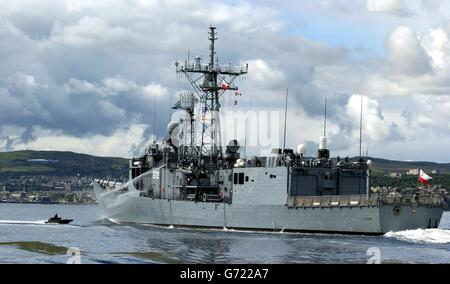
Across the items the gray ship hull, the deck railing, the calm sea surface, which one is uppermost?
the deck railing

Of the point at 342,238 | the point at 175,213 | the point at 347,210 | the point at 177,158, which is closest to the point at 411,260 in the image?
the point at 342,238

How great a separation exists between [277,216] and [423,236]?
11104mm

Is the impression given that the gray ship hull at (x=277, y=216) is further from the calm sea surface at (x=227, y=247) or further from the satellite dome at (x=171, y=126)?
the satellite dome at (x=171, y=126)

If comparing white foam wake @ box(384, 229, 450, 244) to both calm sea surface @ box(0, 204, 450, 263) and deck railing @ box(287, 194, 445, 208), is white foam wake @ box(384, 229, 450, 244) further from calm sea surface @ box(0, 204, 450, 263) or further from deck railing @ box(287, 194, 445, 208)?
deck railing @ box(287, 194, 445, 208)

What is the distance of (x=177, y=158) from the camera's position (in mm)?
64812

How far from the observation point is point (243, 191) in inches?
2180

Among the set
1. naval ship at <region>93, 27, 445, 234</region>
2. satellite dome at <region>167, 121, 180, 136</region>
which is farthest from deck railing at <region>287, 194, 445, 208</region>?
satellite dome at <region>167, 121, 180, 136</region>

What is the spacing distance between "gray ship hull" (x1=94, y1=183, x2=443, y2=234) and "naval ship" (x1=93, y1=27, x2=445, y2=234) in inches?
2.8

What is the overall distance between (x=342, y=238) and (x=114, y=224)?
2722cm

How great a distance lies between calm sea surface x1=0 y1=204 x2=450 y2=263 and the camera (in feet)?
106

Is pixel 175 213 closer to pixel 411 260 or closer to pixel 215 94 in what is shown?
pixel 215 94

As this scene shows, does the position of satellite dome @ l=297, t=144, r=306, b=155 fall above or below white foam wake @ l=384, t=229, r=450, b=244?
above

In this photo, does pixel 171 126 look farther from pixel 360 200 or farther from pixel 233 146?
pixel 360 200
